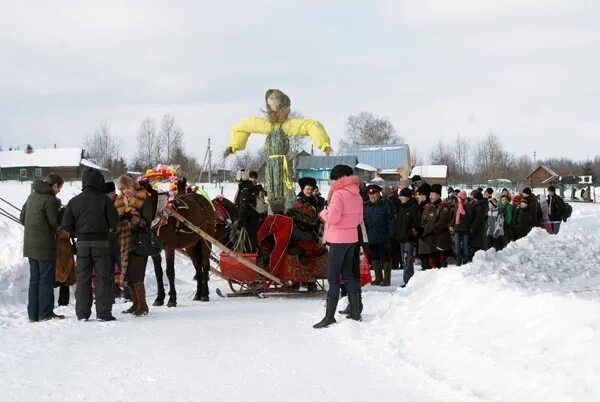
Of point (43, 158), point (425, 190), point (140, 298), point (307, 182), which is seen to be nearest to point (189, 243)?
point (307, 182)

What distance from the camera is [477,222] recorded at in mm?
17234

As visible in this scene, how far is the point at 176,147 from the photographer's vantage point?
72.6 m

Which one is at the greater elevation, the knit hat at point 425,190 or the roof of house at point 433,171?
the knit hat at point 425,190

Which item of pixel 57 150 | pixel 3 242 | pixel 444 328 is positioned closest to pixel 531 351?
pixel 444 328

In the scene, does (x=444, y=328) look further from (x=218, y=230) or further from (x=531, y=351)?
Result: (x=218, y=230)

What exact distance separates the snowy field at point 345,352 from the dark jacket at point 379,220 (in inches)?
183

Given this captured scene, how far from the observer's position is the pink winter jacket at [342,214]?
8.19m

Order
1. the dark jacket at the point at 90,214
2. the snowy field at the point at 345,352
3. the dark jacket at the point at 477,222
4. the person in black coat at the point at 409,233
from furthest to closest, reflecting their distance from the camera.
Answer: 1. the dark jacket at the point at 477,222
2. the person in black coat at the point at 409,233
3. the dark jacket at the point at 90,214
4. the snowy field at the point at 345,352

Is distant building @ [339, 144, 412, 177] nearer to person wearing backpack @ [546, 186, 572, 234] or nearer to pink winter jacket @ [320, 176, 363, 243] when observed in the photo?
person wearing backpack @ [546, 186, 572, 234]

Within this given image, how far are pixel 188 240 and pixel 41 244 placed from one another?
9.39 ft

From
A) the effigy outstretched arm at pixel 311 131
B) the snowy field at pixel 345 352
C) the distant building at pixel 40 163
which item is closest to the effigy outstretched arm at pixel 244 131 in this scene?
the effigy outstretched arm at pixel 311 131

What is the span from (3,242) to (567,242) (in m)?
12.6

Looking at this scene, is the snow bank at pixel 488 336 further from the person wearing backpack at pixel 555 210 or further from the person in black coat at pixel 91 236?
the person wearing backpack at pixel 555 210

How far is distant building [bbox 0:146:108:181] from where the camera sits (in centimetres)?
7506
